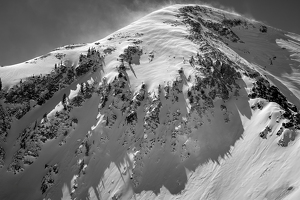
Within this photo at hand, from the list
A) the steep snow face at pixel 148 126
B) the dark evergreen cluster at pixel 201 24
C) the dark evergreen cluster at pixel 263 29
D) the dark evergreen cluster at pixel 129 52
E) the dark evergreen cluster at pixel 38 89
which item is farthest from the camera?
the dark evergreen cluster at pixel 263 29

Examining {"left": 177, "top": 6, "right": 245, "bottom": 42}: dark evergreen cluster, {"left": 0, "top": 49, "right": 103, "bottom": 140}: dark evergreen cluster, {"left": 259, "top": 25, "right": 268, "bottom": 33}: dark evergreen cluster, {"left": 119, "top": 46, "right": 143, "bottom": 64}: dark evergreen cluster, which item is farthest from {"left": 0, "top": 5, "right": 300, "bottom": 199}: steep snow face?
{"left": 259, "top": 25, "right": 268, "bottom": 33}: dark evergreen cluster

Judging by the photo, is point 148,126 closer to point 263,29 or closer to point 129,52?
point 129,52

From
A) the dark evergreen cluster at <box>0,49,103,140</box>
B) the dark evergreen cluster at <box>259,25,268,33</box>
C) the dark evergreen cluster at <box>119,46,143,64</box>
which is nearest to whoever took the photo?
the dark evergreen cluster at <box>0,49,103,140</box>

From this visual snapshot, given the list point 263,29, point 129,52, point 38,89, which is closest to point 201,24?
point 263,29

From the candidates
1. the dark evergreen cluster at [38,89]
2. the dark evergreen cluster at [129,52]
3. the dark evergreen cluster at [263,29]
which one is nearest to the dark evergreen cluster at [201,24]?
the dark evergreen cluster at [263,29]

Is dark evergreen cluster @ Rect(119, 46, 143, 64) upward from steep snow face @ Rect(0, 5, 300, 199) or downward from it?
upward

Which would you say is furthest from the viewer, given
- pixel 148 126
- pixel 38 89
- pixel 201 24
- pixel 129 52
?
pixel 201 24

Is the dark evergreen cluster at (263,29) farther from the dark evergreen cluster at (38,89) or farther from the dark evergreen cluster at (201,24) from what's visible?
the dark evergreen cluster at (38,89)

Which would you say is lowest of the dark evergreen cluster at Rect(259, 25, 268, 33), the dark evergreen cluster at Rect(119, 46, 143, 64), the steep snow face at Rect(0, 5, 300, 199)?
the steep snow face at Rect(0, 5, 300, 199)

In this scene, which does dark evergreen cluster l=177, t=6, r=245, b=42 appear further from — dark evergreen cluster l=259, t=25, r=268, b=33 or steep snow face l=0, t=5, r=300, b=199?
steep snow face l=0, t=5, r=300, b=199
